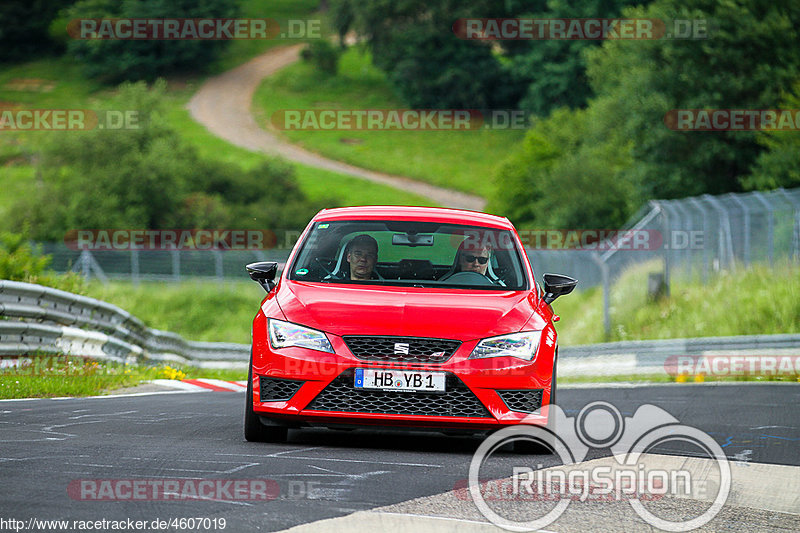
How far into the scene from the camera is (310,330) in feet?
26.3

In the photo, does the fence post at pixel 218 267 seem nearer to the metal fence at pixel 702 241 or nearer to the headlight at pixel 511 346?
the metal fence at pixel 702 241

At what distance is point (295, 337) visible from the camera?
8.06 m

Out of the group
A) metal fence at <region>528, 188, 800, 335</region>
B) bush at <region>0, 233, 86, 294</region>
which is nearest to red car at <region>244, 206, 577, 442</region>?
bush at <region>0, 233, 86, 294</region>

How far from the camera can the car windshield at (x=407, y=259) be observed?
Result: 903cm

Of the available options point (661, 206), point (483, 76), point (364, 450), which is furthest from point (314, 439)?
point (483, 76)

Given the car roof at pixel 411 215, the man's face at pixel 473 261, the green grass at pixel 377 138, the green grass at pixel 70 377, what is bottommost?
the green grass at pixel 70 377

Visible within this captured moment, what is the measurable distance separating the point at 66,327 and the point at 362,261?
6.67 metres

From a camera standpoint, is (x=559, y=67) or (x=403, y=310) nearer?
(x=403, y=310)

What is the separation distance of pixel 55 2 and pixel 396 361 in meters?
111

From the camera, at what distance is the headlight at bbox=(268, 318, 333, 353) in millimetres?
7965

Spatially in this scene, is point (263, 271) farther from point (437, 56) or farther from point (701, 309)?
point (437, 56)

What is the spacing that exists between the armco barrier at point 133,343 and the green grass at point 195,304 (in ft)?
42.5

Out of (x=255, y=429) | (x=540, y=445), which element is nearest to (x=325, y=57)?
(x=255, y=429)

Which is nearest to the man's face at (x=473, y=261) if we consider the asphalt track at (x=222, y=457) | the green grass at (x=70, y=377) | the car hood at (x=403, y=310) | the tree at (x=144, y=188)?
the car hood at (x=403, y=310)
